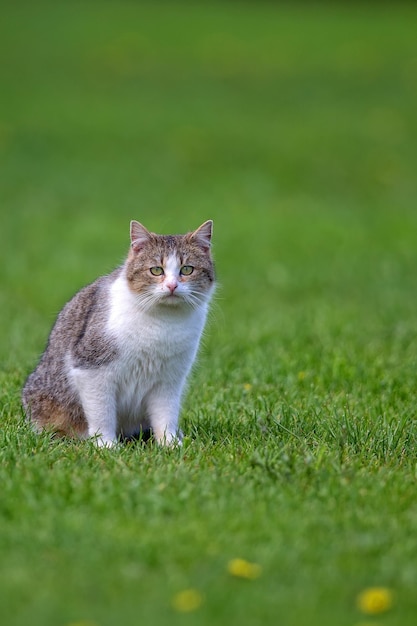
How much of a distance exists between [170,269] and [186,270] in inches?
4.5

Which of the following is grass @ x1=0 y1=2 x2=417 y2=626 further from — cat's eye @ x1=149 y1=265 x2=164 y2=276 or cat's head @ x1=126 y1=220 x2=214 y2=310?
cat's eye @ x1=149 y1=265 x2=164 y2=276

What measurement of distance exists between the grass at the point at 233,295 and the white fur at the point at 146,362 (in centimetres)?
26

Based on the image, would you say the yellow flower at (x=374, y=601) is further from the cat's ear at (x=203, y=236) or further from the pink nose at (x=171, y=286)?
the cat's ear at (x=203, y=236)

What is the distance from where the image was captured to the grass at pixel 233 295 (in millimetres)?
3908

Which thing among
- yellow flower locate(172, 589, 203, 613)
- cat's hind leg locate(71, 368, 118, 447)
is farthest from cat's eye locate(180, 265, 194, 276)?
yellow flower locate(172, 589, 203, 613)

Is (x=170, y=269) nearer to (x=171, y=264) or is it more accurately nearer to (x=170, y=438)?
(x=171, y=264)

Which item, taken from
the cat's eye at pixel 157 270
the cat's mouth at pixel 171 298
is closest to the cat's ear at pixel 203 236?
the cat's eye at pixel 157 270

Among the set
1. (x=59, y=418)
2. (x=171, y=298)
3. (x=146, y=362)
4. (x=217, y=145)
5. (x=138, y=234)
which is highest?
(x=217, y=145)

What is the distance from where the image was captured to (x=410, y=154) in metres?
17.3

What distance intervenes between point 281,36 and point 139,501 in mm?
22842

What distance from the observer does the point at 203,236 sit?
583 cm

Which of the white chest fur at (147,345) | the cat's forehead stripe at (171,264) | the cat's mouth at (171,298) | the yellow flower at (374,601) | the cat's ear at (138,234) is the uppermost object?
the cat's ear at (138,234)

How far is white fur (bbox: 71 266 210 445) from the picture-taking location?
554 centimetres

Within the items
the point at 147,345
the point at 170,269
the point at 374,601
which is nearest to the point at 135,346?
the point at 147,345
